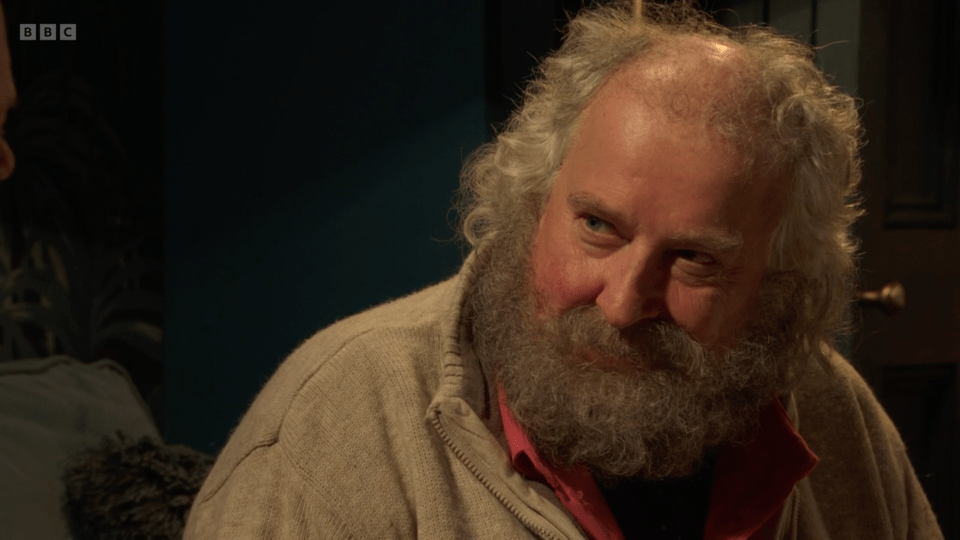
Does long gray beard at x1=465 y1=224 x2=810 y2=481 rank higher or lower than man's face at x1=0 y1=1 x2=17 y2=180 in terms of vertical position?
lower

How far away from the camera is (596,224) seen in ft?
3.78

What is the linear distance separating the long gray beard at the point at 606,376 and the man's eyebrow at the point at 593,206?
0.40 ft

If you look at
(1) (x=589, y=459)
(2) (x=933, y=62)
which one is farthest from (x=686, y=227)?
(2) (x=933, y=62)

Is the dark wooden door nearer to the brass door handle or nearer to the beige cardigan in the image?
the brass door handle

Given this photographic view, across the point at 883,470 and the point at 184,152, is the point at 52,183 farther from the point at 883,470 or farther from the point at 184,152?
the point at 883,470

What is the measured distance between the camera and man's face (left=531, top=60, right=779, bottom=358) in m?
1.11

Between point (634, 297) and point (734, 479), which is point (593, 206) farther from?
point (734, 479)

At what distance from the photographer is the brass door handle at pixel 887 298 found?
6.66 feet

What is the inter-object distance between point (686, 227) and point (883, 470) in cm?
72

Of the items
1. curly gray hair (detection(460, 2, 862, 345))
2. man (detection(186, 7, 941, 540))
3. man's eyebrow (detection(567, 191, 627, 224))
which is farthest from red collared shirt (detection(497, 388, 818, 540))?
man's eyebrow (detection(567, 191, 627, 224))

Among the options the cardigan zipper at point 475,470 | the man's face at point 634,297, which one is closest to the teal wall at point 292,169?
the man's face at point 634,297

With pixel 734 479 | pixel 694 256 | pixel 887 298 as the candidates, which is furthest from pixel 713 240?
pixel 887 298

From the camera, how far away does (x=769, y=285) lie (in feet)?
4.24

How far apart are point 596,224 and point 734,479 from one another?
0.47 metres
